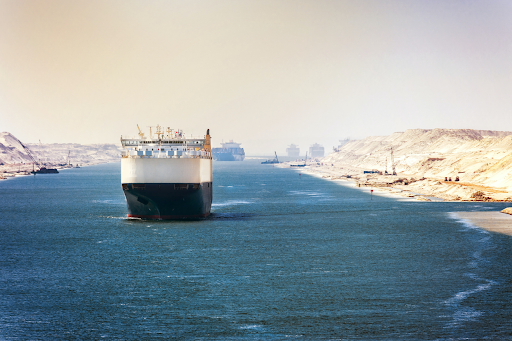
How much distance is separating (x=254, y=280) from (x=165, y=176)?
2431cm

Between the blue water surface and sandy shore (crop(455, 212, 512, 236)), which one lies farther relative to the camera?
sandy shore (crop(455, 212, 512, 236))

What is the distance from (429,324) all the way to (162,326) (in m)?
13.8

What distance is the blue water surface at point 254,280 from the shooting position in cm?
2884

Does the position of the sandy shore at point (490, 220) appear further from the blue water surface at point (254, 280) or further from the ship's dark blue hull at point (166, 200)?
the ship's dark blue hull at point (166, 200)

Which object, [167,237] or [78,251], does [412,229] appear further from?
[78,251]

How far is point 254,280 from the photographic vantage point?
126 feet

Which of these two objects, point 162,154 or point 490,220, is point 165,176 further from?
point 490,220

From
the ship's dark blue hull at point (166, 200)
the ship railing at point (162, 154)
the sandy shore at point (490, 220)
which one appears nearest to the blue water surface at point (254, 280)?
the ship's dark blue hull at point (166, 200)

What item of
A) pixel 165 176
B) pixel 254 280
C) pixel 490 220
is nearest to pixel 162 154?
pixel 165 176

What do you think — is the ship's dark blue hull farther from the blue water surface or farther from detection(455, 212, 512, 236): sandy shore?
detection(455, 212, 512, 236): sandy shore

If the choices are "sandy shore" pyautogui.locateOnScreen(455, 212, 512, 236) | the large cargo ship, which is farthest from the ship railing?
"sandy shore" pyautogui.locateOnScreen(455, 212, 512, 236)

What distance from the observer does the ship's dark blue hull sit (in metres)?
60.4

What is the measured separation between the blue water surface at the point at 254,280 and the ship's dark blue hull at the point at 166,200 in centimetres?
137

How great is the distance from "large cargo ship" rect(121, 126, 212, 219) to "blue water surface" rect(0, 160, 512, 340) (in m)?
1.82
